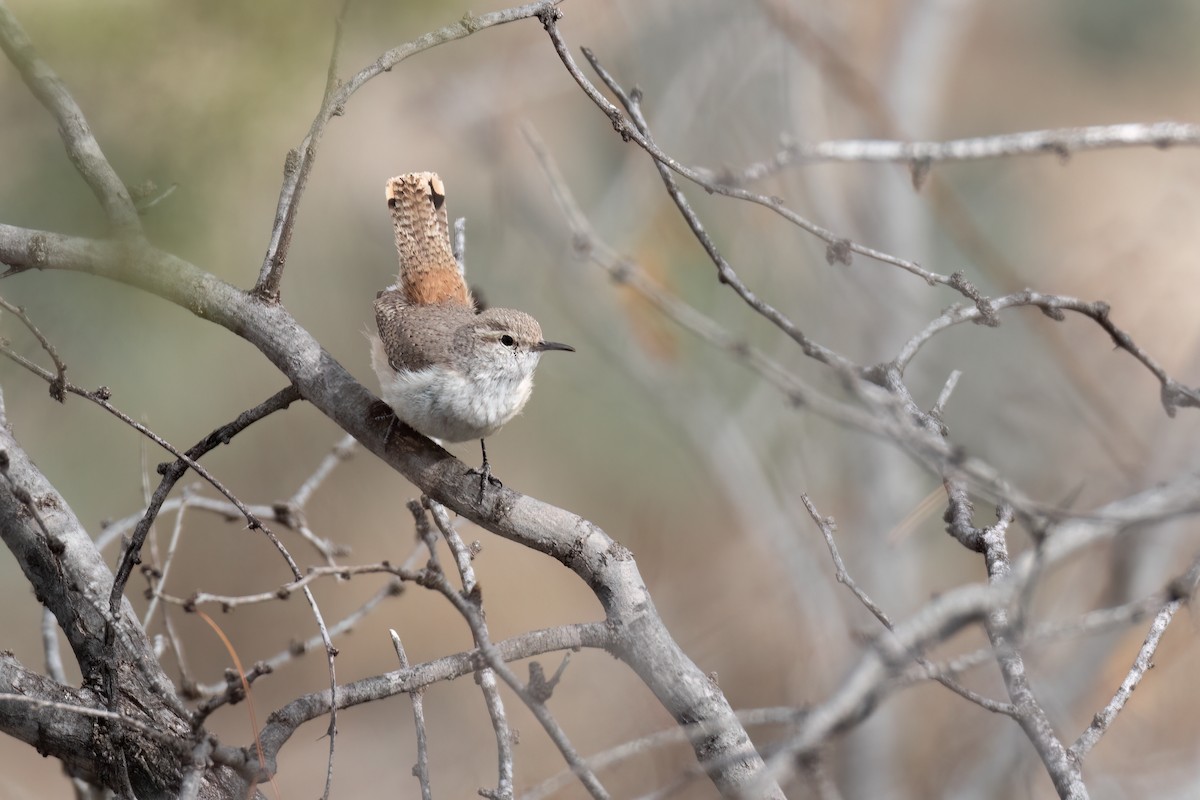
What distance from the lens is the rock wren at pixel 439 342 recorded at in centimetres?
213

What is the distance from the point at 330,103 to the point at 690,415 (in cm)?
349

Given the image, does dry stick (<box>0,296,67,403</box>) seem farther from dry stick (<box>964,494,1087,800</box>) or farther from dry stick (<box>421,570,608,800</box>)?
dry stick (<box>964,494,1087,800</box>)

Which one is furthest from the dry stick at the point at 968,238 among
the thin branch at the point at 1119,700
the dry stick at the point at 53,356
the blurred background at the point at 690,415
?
the dry stick at the point at 53,356

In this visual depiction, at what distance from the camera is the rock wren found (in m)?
2.13

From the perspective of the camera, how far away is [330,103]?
62.4 inches

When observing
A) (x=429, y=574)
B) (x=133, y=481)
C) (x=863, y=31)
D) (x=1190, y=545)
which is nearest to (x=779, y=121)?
(x=863, y=31)

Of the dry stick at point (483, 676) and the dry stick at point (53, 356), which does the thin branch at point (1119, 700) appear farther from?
the dry stick at point (53, 356)

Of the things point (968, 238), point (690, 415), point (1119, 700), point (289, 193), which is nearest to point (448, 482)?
point (289, 193)

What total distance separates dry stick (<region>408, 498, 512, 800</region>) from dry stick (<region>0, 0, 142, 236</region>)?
71 centimetres

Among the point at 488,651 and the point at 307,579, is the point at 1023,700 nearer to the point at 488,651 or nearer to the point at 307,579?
the point at 488,651

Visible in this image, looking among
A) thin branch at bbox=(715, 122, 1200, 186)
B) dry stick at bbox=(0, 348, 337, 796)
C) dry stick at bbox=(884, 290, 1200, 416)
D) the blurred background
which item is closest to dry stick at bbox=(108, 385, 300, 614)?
→ dry stick at bbox=(0, 348, 337, 796)

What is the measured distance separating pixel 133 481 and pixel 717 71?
11.3ft

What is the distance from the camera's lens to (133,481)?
3.99 m

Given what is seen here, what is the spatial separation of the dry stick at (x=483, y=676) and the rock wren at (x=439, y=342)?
0.60ft
